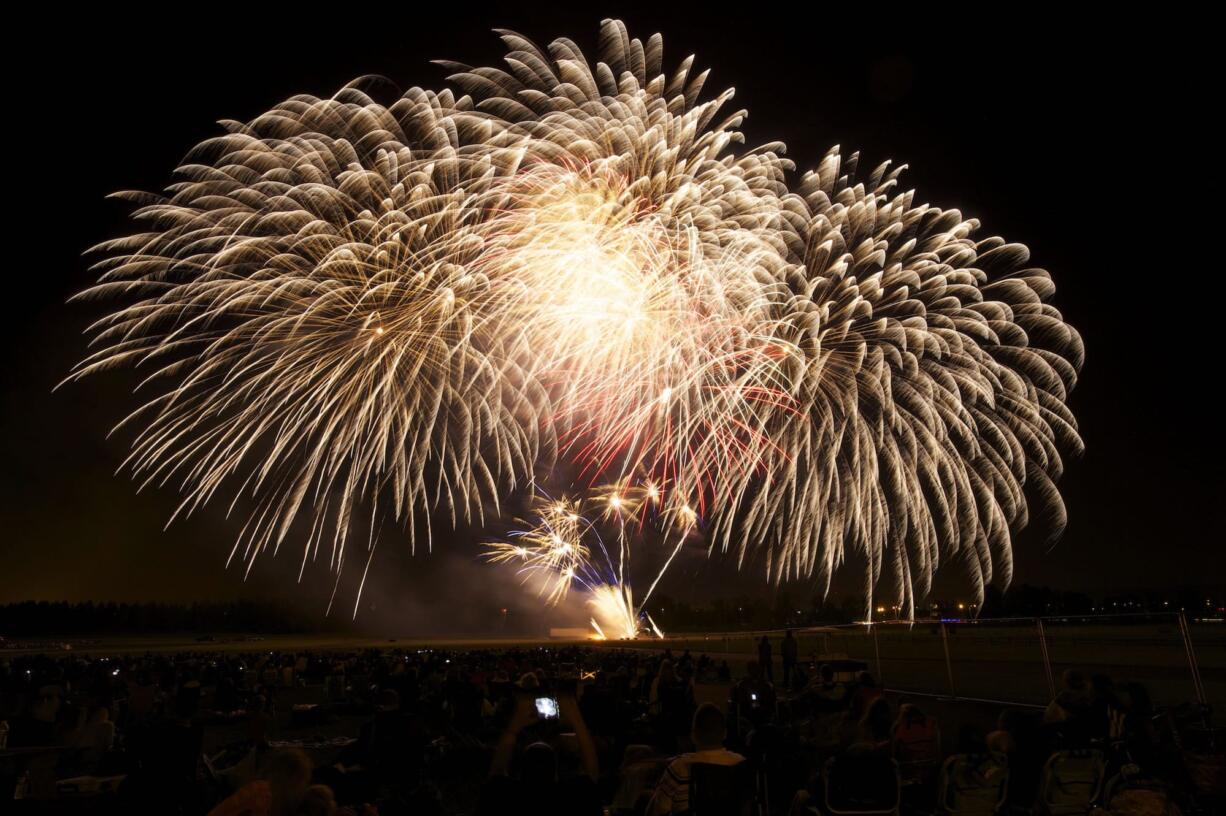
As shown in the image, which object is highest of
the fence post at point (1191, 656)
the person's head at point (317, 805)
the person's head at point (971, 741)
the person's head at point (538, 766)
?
the fence post at point (1191, 656)

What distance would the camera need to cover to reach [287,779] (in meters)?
4.73

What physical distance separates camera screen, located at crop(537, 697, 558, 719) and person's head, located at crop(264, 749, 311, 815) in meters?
3.99

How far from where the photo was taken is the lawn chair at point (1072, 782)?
5.71m

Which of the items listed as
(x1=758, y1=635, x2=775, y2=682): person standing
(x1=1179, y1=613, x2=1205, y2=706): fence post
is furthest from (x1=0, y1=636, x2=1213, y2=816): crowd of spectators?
(x1=758, y1=635, x2=775, y2=682): person standing

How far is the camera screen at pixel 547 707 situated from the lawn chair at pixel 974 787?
4.22m

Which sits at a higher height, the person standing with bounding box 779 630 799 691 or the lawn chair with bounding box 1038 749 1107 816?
the person standing with bounding box 779 630 799 691

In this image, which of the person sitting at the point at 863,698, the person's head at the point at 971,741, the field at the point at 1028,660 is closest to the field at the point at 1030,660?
the field at the point at 1028,660

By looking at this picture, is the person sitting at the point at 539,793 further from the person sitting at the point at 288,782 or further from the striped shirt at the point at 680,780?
the person sitting at the point at 288,782

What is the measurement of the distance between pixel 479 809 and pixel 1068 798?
13.7 feet

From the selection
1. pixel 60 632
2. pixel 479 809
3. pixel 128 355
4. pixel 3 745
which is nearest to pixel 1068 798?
pixel 479 809

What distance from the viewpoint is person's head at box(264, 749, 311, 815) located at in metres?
4.66

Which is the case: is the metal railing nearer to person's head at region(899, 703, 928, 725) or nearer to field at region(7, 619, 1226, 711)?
field at region(7, 619, 1226, 711)

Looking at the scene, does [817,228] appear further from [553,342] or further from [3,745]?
[3,745]

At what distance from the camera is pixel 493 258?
1934cm
